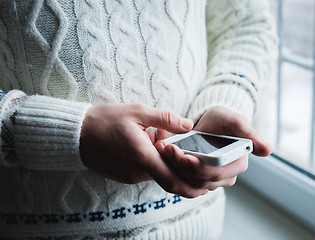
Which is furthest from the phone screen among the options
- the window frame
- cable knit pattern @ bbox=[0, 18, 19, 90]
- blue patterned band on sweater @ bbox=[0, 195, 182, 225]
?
the window frame

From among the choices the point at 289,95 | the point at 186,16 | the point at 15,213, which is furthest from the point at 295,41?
the point at 15,213

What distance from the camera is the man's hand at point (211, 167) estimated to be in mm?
457

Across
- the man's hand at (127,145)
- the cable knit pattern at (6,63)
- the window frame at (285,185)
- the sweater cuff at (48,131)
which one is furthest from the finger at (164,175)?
the window frame at (285,185)

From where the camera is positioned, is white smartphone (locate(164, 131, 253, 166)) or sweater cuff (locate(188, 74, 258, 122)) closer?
white smartphone (locate(164, 131, 253, 166))

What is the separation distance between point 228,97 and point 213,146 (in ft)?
0.43

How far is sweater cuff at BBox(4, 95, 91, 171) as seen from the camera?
0.48m

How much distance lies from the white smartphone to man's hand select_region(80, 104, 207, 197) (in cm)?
3

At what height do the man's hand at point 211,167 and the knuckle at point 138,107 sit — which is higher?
the knuckle at point 138,107

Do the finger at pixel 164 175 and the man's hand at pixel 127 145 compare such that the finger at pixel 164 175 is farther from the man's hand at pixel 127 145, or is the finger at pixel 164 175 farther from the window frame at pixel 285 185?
the window frame at pixel 285 185

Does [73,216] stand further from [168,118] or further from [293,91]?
[293,91]

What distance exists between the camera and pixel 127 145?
18.1 inches

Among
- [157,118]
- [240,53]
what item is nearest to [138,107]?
[157,118]

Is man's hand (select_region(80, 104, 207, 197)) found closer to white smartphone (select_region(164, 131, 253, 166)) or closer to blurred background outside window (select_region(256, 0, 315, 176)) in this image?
white smartphone (select_region(164, 131, 253, 166))

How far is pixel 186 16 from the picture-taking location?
0.58 m
